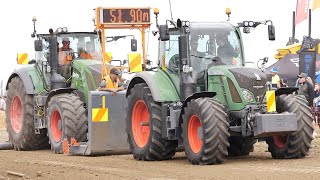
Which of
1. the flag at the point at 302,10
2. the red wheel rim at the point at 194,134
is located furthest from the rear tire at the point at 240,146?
the flag at the point at 302,10

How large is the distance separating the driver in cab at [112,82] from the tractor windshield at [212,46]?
8.61 feet

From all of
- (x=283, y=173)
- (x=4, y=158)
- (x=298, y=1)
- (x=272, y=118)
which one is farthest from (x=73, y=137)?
(x=298, y=1)

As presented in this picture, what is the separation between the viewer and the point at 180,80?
1498 cm

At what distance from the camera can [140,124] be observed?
1582 centimetres

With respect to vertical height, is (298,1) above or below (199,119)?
above

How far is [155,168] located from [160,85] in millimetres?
2047

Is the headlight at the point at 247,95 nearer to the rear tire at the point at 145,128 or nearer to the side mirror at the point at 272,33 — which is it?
the side mirror at the point at 272,33

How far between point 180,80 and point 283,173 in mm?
3671

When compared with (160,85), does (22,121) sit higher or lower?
lower

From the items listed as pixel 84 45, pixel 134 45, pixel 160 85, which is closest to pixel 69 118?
pixel 134 45

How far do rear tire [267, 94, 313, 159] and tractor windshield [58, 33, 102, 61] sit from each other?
6.19 m

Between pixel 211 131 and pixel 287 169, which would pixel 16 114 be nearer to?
pixel 211 131

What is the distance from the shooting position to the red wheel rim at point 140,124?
51.9ft

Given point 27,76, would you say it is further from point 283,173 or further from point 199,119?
point 283,173
